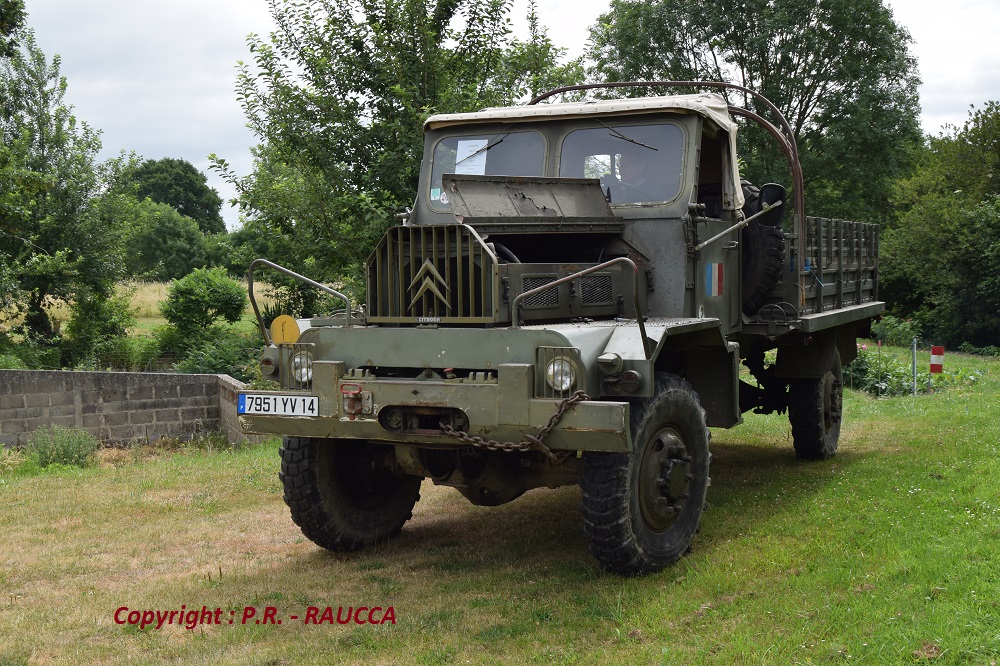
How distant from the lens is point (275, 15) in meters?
12.8

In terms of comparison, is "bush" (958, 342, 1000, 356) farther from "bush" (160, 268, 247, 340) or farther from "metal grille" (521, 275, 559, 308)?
"metal grille" (521, 275, 559, 308)

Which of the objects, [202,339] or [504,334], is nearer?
[504,334]

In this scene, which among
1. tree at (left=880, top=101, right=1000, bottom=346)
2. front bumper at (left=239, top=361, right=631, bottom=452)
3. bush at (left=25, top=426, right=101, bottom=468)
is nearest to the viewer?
front bumper at (left=239, top=361, right=631, bottom=452)

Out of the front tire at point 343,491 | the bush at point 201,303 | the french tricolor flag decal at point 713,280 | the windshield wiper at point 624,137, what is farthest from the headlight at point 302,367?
the bush at point 201,303

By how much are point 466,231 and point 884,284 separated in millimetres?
30925

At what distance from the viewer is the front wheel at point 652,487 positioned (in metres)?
5.50

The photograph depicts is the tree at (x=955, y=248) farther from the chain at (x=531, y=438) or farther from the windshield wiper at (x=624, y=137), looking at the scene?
the chain at (x=531, y=438)

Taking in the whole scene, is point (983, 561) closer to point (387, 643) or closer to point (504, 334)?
point (504, 334)

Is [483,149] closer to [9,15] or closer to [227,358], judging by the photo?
[9,15]

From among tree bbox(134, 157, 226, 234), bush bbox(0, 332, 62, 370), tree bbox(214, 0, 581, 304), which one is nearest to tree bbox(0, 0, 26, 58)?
tree bbox(214, 0, 581, 304)

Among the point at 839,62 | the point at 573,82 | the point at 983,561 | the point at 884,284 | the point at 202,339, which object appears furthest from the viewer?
the point at 884,284

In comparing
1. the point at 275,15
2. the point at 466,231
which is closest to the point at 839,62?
the point at 275,15

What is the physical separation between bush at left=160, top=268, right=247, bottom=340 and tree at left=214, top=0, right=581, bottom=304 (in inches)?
388

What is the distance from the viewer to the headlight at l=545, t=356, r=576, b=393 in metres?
5.28
